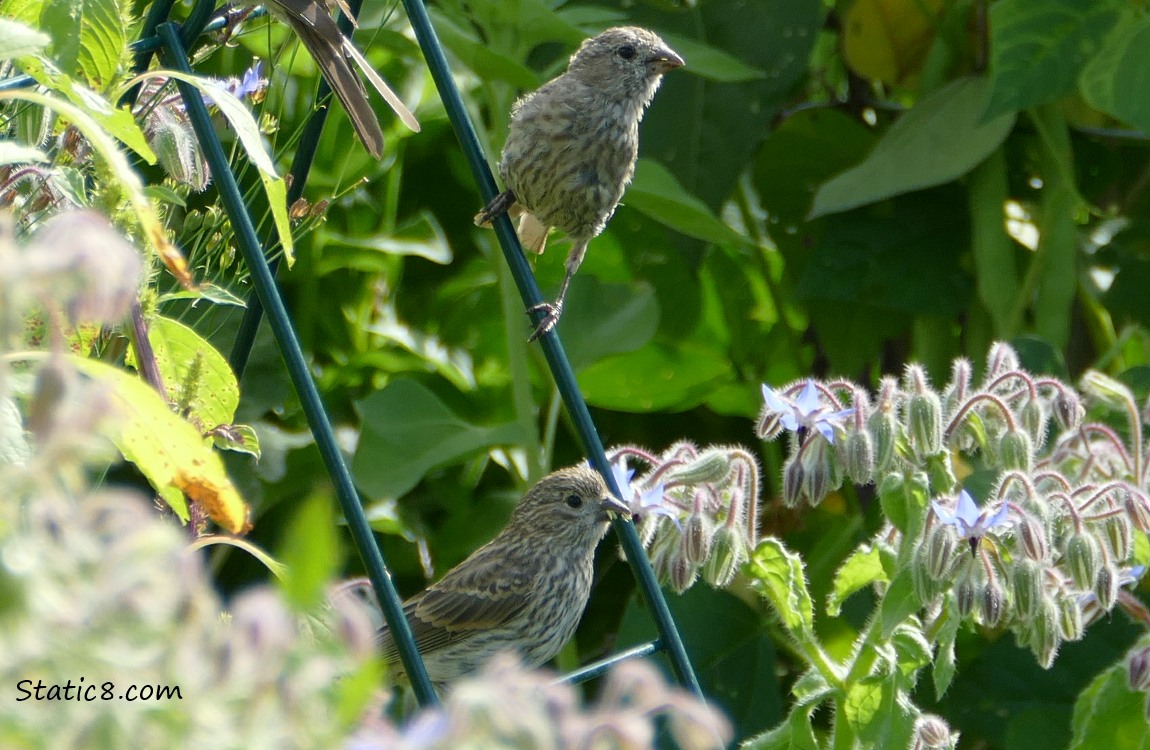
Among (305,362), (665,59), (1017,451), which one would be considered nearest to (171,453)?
(305,362)

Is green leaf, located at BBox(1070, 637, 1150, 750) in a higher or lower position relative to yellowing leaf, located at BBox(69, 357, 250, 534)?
lower

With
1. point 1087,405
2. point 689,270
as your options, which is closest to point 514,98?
point 689,270

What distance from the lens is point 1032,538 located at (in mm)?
1447

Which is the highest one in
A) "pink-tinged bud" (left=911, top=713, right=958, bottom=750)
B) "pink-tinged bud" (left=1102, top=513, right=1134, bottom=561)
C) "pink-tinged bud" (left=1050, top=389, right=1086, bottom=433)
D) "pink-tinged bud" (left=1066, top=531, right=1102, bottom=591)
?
"pink-tinged bud" (left=1066, top=531, right=1102, bottom=591)

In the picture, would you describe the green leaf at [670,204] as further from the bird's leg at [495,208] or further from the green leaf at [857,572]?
the green leaf at [857,572]

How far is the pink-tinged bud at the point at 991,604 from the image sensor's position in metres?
1.44

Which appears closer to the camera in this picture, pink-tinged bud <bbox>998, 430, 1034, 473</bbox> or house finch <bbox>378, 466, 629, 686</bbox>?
pink-tinged bud <bbox>998, 430, 1034, 473</bbox>

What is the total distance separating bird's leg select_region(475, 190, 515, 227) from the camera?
1.67 meters

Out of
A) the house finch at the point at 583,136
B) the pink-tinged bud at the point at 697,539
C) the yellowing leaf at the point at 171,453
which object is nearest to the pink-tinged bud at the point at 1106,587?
the pink-tinged bud at the point at 697,539

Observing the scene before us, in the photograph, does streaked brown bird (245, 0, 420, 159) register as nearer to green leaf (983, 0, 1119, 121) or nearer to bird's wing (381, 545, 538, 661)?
bird's wing (381, 545, 538, 661)

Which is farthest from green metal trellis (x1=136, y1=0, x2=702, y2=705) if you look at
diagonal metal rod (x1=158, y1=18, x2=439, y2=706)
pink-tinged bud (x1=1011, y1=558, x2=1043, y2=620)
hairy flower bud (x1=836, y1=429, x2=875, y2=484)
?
pink-tinged bud (x1=1011, y1=558, x2=1043, y2=620)

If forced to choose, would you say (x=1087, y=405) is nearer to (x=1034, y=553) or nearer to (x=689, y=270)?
(x=689, y=270)

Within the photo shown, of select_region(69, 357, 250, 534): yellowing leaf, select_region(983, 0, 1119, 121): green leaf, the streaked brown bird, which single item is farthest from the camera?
select_region(983, 0, 1119, 121): green leaf

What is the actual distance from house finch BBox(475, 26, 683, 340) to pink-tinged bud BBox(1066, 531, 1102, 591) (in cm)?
93
